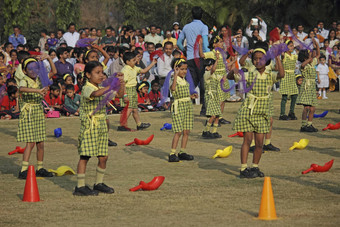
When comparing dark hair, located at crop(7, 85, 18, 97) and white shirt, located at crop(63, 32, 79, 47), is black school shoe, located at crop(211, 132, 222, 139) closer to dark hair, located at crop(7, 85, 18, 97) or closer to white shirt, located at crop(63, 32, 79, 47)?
dark hair, located at crop(7, 85, 18, 97)

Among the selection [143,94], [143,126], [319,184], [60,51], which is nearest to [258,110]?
[319,184]

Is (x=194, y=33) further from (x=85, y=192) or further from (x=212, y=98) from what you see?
(x=85, y=192)

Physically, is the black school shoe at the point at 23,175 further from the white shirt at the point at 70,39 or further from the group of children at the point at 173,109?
the white shirt at the point at 70,39

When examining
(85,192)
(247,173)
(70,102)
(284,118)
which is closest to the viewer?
(85,192)

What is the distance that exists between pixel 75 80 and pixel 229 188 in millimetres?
11824

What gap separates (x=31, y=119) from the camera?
950 cm

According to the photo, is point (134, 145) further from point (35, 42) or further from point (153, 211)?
point (35, 42)

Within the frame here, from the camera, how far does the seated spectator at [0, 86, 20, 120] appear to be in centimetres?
1711

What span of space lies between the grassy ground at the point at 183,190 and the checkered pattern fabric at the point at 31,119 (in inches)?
25.5

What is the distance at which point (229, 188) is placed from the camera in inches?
329

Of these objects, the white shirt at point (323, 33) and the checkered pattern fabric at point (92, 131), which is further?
the white shirt at point (323, 33)

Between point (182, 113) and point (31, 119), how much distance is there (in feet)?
8.06

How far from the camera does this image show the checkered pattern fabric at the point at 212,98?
13.3 metres

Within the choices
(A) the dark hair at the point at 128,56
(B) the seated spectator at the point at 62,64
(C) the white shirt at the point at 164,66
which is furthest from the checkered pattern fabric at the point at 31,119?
(C) the white shirt at the point at 164,66
